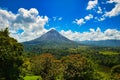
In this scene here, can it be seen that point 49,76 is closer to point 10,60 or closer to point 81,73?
point 81,73

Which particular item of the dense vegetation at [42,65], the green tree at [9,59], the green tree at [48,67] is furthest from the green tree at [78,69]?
the green tree at [48,67]

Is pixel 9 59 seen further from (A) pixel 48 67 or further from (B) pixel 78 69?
(A) pixel 48 67

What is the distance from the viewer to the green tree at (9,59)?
3662cm

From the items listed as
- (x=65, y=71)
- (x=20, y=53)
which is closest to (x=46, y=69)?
(x=65, y=71)

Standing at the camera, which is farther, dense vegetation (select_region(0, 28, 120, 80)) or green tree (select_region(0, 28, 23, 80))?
dense vegetation (select_region(0, 28, 120, 80))

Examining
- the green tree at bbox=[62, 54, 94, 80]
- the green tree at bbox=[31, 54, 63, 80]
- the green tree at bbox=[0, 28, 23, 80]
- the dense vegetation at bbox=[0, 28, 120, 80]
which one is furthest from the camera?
the green tree at bbox=[31, 54, 63, 80]

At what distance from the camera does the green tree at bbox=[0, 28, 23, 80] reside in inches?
1442

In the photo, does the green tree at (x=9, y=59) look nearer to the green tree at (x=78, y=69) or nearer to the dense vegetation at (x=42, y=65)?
the dense vegetation at (x=42, y=65)

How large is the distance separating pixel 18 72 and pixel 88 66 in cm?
1612

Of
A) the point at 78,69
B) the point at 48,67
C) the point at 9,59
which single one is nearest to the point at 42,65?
the point at 48,67

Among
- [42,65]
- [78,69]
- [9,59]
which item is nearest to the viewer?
[9,59]

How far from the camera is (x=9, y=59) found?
37.1 meters

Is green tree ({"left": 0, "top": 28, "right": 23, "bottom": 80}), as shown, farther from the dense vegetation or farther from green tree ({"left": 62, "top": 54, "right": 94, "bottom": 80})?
green tree ({"left": 62, "top": 54, "right": 94, "bottom": 80})

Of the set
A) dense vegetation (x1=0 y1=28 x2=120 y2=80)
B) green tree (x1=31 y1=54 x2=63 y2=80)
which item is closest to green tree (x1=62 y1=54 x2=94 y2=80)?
dense vegetation (x1=0 y1=28 x2=120 y2=80)
